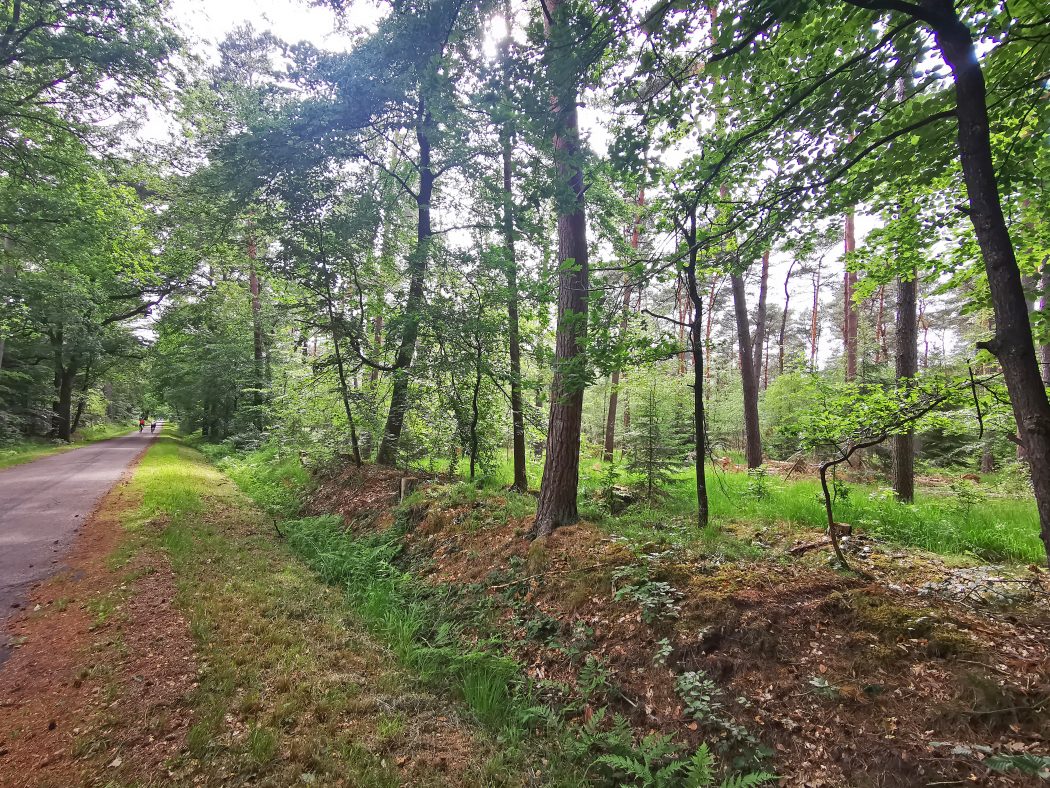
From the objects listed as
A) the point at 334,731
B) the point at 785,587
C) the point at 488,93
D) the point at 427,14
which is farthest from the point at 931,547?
the point at 427,14

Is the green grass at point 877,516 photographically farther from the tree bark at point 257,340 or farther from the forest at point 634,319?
the tree bark at point 257,340

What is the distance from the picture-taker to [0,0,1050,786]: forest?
275cm

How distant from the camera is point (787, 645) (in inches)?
125

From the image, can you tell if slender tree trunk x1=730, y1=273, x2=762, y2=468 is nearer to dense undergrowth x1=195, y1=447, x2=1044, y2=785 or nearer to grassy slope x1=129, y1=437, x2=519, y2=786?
dense undergrowth x1=195, y1=447, x2=1044, y2=785

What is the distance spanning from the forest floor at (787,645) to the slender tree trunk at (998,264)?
1.11m

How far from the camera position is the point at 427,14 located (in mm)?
4848

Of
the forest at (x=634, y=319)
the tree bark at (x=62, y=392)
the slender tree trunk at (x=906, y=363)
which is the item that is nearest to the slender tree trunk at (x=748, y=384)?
the forest at (x=634, y=319)

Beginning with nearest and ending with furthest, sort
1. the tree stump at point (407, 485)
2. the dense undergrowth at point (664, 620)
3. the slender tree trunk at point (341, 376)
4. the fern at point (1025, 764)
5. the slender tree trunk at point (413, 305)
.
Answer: the fern at point (1025, 764)
the dense undergrowth at point (664, 620)
the tree stump at point (407, 485)
the slender tree trunk at point (413, 305)
the slender tree trunk at point (341, 376)

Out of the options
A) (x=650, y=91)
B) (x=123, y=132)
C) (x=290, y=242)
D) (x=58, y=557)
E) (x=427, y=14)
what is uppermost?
(x=123, y=132)

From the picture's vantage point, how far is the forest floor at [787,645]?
7.76 feet

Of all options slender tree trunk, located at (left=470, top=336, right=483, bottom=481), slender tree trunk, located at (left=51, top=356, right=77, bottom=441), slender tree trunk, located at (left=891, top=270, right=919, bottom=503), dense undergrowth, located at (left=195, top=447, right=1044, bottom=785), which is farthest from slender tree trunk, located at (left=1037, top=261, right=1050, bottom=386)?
slender tree trunk, located at (left=51, top=356, right=77, bottom=441)

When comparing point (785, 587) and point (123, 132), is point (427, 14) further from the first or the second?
point (123, 132)

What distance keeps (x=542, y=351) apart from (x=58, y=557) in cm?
754

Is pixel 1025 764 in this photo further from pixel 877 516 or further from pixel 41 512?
pixel 41 512
